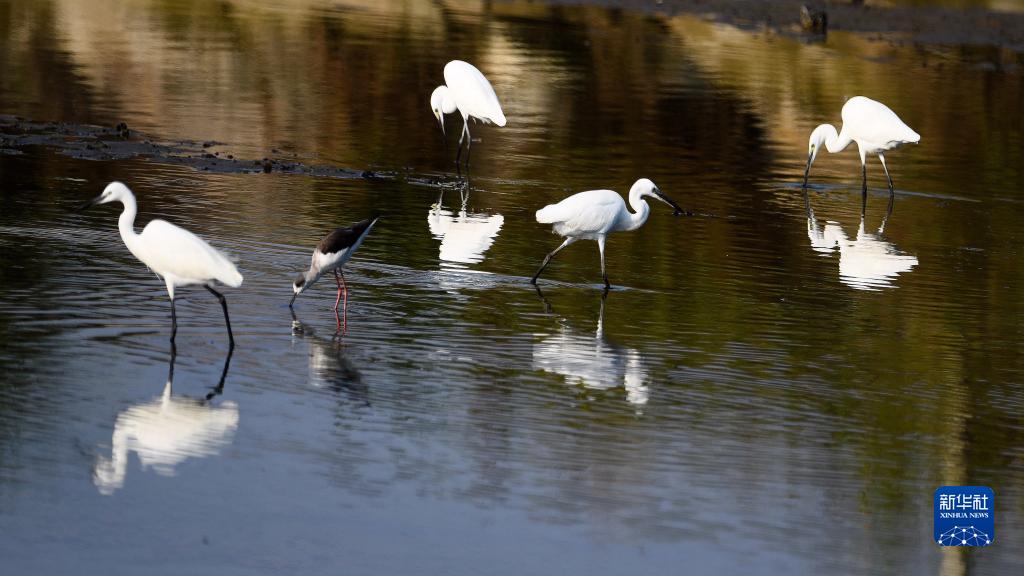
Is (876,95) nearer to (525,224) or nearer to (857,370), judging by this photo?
(525,224)

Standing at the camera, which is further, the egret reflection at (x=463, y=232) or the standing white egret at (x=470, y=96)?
the standing white egret at (x=470, y=96)

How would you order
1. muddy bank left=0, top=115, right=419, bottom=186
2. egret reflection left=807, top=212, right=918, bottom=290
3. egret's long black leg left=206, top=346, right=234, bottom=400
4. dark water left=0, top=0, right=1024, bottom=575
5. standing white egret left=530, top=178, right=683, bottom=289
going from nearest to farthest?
dark water left=0, top=0, right=1024, bottom=575 < egret's long black leg left=206, top=346, right=234, bottom=400 < standing white egret left=530, top=178, right=683, bottom=289 < egret reflection left=807, top=212, right=918, bottom=290 < muddy bank left=0, top=115, right=419, bottom=186

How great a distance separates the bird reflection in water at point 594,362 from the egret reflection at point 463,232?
264 cm

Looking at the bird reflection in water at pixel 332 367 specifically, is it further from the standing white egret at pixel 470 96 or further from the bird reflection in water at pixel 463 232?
the standing white egret at pixel 470 96

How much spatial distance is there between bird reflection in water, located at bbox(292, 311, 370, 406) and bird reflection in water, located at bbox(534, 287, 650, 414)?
1.31 metres

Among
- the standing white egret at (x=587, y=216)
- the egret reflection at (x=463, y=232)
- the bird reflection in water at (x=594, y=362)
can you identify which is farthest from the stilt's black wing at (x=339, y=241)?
the egret reflection at (x=463, y=232)

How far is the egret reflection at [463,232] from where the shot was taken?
14305 millimetres

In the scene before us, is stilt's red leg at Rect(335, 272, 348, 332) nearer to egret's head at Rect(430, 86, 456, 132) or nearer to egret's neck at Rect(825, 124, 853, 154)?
egret's head at Rect(430, 86, 456, 132)

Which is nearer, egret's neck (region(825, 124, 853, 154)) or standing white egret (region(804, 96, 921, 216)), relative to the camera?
standing white egret (region(804, 96, 921, 216))

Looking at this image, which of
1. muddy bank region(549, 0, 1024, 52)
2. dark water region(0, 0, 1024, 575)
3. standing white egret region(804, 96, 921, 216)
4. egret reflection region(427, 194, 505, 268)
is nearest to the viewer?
dark water region(0, 0, 1024, 575)

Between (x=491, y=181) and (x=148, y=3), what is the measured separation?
831 inches

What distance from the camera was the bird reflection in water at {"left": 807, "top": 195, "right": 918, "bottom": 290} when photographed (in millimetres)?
14530

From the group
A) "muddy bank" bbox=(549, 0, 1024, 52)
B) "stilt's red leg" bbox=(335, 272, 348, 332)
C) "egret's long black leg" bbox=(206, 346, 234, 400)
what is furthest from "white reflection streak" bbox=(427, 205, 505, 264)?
"muddy bank" bbox=(549, 0, 1024, 52)

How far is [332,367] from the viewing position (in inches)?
402
